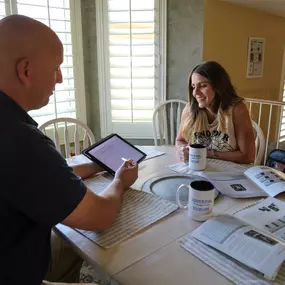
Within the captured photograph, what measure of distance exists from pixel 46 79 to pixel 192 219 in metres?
0.62

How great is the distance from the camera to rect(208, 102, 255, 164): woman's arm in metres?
1.64

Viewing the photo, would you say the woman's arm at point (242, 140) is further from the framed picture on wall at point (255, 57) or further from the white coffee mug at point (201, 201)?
the framed picture on wall at point (255, 57)

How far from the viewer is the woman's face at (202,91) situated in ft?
5.90

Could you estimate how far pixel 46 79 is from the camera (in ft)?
2.67

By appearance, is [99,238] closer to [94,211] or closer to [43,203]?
[94,211]

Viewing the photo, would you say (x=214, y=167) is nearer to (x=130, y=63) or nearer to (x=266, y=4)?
(x=130, y=63)

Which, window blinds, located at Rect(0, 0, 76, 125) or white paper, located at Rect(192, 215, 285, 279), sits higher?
window blinds, located at Rect(0, 0, 76, 125)

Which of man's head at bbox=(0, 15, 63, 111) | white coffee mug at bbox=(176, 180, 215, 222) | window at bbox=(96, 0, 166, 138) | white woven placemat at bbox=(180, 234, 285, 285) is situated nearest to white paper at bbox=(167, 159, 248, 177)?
white coffee mug at bbox=(176, 180, 215, 222)

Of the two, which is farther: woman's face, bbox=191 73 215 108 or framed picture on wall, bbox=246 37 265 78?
framed picture on wall, bbox=246 37 265 78

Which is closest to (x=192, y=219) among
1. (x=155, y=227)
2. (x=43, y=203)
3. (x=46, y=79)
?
(x=155, y=227)

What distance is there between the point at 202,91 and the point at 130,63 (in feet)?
3.56

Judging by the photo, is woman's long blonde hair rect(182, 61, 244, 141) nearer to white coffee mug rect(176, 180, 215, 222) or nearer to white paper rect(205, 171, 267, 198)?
white paper rect(205, 171, 267, 198)

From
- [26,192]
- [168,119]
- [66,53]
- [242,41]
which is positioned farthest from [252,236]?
[242,41]

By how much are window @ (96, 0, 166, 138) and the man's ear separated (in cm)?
201
